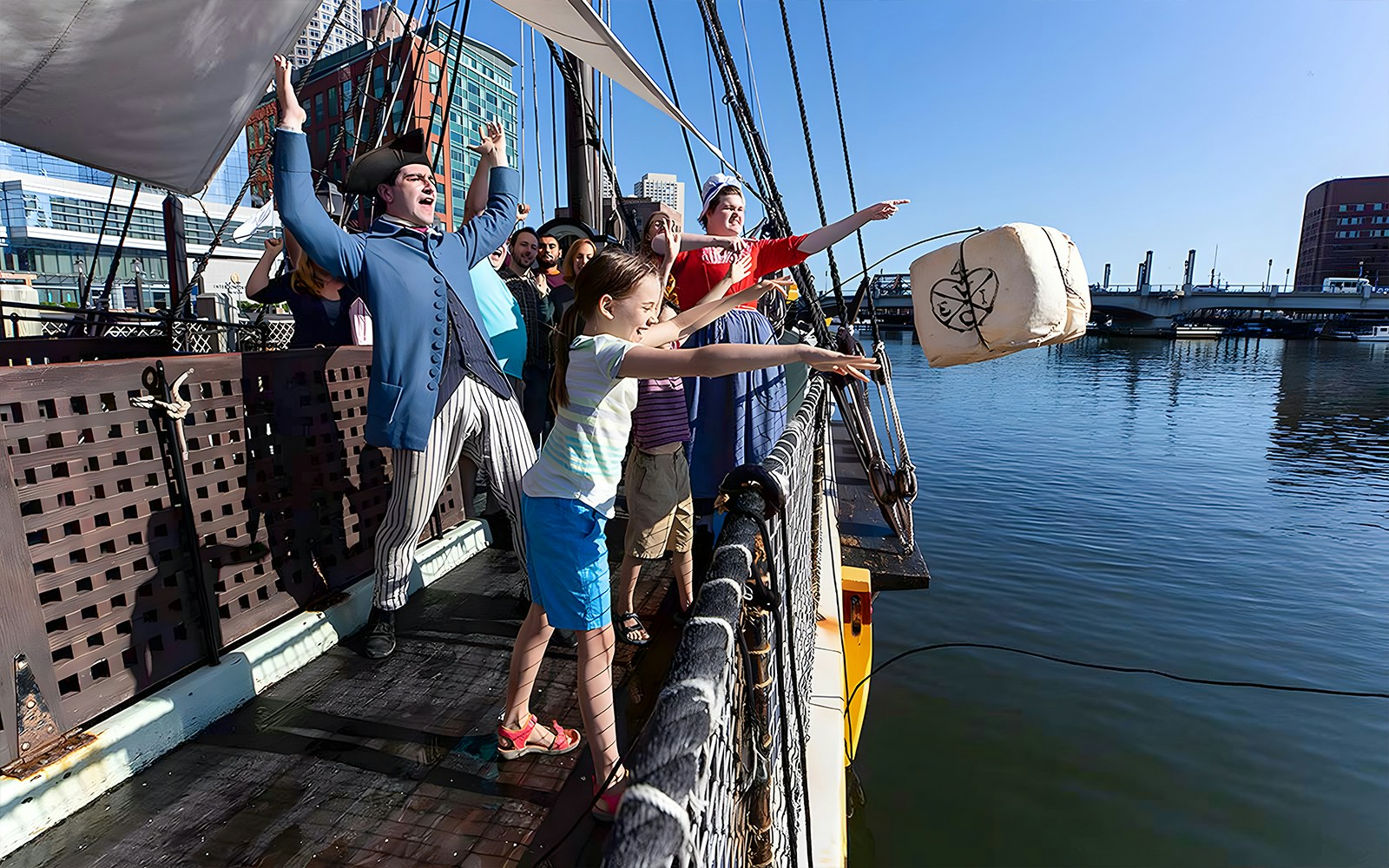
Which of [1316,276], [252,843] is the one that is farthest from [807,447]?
[1316,276]

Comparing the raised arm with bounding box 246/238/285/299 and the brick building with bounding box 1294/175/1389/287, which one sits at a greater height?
the brick building with bounding box 1294/175/1389/287

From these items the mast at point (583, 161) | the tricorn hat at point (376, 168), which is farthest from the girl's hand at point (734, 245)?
the mast at point (583, 161)

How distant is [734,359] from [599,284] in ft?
1.66

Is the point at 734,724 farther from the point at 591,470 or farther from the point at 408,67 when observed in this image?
the point at 408,67

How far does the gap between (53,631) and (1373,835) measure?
7.37 m

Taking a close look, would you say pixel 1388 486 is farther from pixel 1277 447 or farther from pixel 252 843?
pixel 252 843

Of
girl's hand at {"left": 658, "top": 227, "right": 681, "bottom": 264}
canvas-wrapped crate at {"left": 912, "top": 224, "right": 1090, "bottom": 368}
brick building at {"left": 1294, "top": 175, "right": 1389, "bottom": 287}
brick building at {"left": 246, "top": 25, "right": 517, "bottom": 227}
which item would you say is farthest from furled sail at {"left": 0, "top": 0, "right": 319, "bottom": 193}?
brick building at {"left": 1294, "top": 175, "right": 1389, "bottom": 287}

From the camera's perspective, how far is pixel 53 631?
2053 mm

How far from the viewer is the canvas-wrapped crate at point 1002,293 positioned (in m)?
2.46

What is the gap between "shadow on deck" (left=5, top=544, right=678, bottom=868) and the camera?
1.87m

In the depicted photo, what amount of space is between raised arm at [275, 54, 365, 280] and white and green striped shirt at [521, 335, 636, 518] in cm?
110

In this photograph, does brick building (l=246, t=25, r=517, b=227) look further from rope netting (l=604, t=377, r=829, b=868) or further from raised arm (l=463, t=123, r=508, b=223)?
rope netting (l=604, t=377, r=829, b=868)

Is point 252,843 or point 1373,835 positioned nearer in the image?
point 252,843

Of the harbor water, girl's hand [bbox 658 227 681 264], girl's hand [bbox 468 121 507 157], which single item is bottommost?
the harbor water
